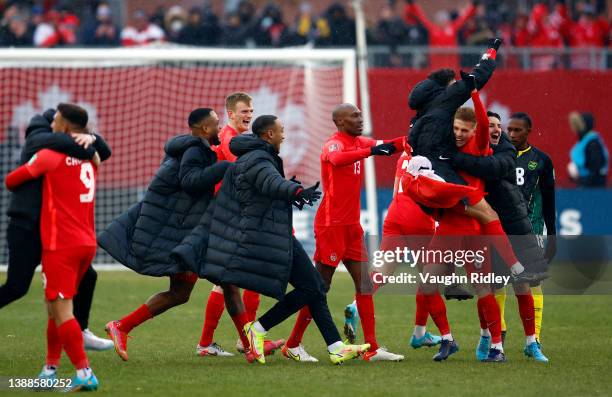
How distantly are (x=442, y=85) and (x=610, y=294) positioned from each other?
7.32 metres

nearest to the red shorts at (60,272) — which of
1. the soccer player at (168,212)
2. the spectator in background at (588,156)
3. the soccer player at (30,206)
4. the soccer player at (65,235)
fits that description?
the soccer player at (65,235)

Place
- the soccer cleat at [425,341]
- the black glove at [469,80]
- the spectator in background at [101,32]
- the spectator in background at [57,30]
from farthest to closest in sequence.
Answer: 1. the spectator in background at [101,32]
2. the spectator in background at [57,30]
3. the soccer cleat at [425,341]
4. the black glove at [469,80]

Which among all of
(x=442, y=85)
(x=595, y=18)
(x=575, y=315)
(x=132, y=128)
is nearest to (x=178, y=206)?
(x=442, y=85)

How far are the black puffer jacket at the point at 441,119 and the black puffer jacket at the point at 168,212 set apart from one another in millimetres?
1688

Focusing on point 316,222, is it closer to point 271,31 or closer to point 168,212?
point 168,212

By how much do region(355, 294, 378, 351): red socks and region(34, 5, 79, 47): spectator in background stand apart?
513 inches

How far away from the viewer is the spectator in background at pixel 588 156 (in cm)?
2050

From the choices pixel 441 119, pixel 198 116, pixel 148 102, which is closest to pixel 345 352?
pixel 441 119

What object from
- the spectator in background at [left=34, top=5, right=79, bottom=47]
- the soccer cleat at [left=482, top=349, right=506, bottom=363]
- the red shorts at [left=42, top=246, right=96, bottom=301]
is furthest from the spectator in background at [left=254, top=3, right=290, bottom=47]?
the red shorts at [left=42, top=246, right=96, bottom=301]

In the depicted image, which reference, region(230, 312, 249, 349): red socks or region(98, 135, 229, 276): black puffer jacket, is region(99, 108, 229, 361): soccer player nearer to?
region(98, 135, 229, 276): black puffer jacket

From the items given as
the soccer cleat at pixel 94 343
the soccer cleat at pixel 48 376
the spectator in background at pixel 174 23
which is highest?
the spectator in background at pixel 174 23

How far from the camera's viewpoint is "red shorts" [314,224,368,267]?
10742mm

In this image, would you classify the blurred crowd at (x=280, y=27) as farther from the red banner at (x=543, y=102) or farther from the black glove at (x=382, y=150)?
the black glove at (x=382, y=150)

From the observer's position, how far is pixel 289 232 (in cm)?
977
